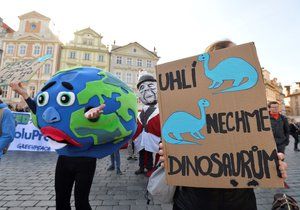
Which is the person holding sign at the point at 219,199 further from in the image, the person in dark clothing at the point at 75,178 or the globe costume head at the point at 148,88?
the globe costume head at the point at 148,88

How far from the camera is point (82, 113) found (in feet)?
→ 8.07

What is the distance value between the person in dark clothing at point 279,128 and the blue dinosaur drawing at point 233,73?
4259 millimetres

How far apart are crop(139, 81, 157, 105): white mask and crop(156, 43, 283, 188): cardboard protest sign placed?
135 inches

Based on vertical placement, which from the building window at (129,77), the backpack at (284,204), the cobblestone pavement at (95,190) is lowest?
the cobblestone pavement at (95,190)

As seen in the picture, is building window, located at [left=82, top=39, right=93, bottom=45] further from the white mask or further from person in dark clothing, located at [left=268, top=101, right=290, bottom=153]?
person in dark clothing, located at [left=268, top=101, right=290, bottom=153]

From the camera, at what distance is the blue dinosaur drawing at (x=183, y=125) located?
1.60 meters

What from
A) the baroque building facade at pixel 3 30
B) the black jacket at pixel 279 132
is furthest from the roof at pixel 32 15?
the black jacket at pixel 279 132

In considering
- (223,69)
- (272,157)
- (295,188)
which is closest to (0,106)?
(223,69)

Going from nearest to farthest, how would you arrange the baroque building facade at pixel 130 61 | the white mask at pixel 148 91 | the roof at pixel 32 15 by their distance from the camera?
the white mask at pixel 148 91
the roof at pixel 32 15
the baroque building facade at pixel 130 61

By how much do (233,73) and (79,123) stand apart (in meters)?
1.57

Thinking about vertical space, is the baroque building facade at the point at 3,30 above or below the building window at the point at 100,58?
above

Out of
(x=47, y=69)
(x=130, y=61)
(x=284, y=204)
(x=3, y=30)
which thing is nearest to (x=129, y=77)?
(x=130, y=61)

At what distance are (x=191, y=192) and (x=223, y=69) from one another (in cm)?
87

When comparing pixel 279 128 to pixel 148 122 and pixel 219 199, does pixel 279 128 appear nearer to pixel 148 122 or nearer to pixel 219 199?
pixel 148 122
